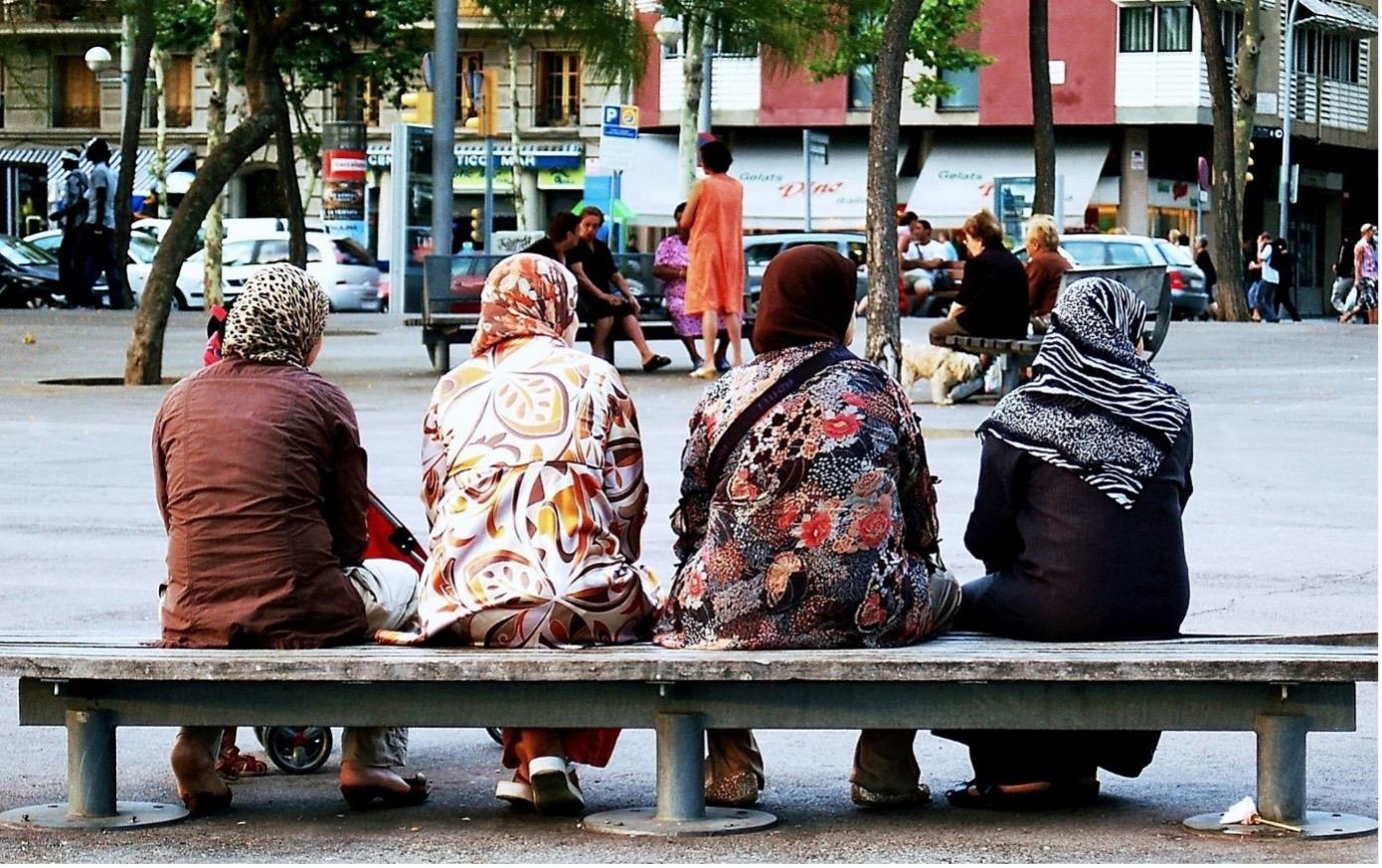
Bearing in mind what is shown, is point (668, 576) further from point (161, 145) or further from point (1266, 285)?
point (161, 145)

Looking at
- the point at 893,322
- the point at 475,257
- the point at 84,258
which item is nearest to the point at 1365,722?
the point at 893,322

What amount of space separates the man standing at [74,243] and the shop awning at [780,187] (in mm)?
22133

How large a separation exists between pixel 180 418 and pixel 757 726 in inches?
62.4

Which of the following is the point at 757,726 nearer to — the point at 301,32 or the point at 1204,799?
the point at 1204,799

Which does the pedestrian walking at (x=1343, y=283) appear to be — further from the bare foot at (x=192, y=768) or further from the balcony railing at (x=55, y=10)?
the bare foot at (x=192, y=768)

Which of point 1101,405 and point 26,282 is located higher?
point 1101,405

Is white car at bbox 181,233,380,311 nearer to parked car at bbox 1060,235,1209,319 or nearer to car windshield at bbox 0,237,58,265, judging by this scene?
car windshield at bbox 0,237,58,265

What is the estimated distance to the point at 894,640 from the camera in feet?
19.9

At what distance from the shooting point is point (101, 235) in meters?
37.9

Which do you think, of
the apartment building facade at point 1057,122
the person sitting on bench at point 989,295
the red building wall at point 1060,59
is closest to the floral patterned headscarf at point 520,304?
the person sitting on bench at point 989,295

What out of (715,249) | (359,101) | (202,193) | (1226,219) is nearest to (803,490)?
(715,249)

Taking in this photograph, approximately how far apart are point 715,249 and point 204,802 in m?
14.2

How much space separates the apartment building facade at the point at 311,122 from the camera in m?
65.6

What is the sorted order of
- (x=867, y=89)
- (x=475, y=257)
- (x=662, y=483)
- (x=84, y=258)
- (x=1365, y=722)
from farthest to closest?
(x=867, y=89) → (x=84, y=258) → (x=475, y=257) → (x=662, y=483) → (x=1365, y=722)
